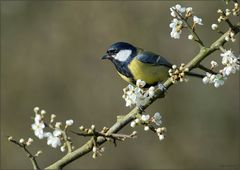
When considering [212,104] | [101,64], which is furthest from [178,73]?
[101,64]

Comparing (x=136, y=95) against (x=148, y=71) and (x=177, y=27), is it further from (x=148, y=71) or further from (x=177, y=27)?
(x=148, y=71)

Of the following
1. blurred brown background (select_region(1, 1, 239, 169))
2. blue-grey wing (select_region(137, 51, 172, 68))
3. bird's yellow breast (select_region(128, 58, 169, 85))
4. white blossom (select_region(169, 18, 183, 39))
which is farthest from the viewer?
blurred brown background (select_region(1, 1, 239, 169))

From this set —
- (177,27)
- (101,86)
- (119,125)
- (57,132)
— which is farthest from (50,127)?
(101,86)

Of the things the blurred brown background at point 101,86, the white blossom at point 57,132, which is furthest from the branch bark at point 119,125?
the blurred brown background at point 101,86

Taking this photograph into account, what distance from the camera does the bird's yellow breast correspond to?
12.4 feet

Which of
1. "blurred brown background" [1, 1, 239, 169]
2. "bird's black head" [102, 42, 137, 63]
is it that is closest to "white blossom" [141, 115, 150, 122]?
"bird's black head" [102, 42, 137, 63]

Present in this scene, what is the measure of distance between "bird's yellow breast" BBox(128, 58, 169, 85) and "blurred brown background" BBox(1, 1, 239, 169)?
365 cm

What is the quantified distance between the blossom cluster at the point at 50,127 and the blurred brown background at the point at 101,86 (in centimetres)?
503

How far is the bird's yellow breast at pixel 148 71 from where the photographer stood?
3.77 m

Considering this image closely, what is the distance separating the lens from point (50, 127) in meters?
2.43

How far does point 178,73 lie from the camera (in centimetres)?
253

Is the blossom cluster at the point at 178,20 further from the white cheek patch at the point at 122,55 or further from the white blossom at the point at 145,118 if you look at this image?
the white cheek patch at the point at 122,55

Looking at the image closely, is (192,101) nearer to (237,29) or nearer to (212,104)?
(212,104)

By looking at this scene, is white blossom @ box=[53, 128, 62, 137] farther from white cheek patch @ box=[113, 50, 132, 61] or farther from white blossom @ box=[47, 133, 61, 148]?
white cheek patch @ box=[113, 50, 132, 61]
